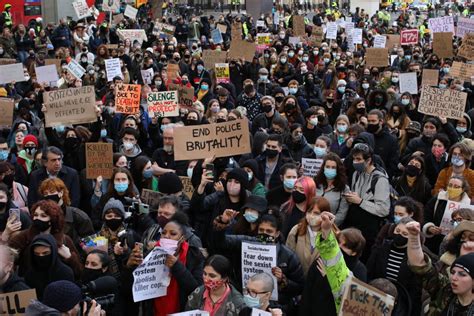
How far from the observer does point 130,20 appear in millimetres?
25734

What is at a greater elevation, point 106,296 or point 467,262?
point 467,262

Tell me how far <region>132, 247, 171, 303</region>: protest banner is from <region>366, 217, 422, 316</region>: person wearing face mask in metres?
1.46

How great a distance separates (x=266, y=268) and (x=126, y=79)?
398 inches

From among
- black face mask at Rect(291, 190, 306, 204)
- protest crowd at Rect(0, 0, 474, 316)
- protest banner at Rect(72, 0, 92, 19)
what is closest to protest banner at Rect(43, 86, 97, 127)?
protest crowd at Rect(0, 0, 474, 316)

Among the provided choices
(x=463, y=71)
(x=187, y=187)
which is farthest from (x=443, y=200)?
(x=463, y=71)

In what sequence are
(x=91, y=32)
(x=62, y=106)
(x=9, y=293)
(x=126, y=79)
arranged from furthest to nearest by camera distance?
(x=91, y=32)
(x=126, y=79)
(x=62, y=106)
(x=9, y=293)

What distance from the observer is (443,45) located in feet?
59.4

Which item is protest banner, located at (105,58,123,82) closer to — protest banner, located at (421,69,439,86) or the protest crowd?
the protest crowd

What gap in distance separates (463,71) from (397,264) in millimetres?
9214

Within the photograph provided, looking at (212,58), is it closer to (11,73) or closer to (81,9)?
(11,73)

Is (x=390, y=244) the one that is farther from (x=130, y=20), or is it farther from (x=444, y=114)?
(x=130, y=20)

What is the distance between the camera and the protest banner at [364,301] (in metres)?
4.88

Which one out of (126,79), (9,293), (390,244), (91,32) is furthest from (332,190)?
(91,32)

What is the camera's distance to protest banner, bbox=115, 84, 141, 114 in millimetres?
11641
